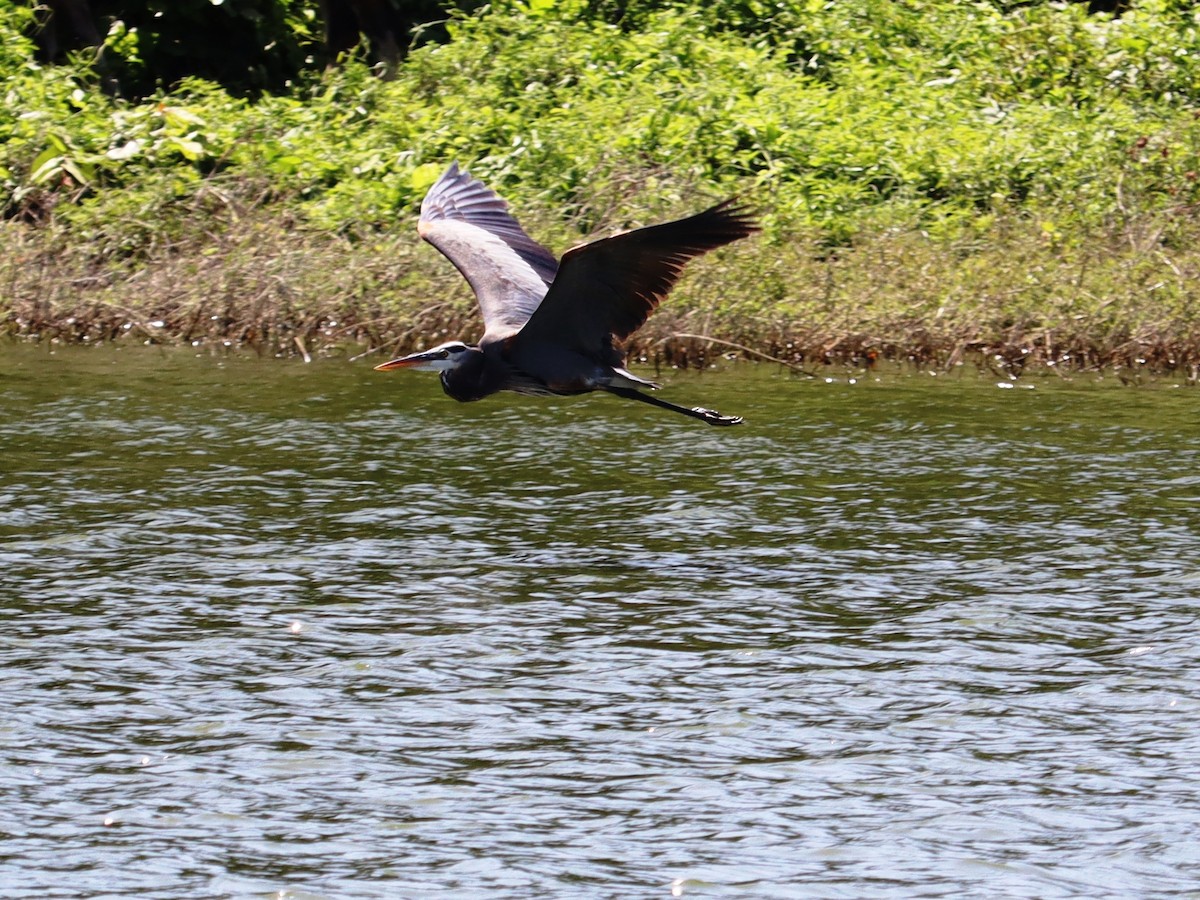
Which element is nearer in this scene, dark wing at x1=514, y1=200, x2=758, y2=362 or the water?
the water

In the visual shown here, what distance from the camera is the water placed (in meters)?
5.06

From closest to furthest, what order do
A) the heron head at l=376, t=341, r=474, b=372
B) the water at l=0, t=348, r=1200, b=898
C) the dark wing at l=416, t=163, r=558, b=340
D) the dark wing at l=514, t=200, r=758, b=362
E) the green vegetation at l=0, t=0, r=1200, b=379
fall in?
the water at l=0, t=348, r=1200, b=898 < the dark wing at l=514, t=200, r=758, b=362 < the heron head at l=376, t=341, r=474, b=372 < the dark wing at l=416, t=163, r=558, b=340 < the green vegetation at l=0, t=0, r=1200, b=379

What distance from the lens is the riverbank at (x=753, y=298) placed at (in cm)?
1333

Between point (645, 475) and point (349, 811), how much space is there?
485 centimetres

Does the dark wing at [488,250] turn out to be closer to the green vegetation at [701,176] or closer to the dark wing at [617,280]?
the dark wing at [617,280]

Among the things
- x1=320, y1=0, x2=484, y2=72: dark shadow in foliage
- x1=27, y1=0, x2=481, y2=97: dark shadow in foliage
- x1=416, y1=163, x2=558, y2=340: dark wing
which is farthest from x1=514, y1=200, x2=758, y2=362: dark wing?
x1=27, y1=0, x2=481, y2=97: dark shadow in foliage

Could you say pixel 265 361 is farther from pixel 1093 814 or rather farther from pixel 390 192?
pixel 1093 814

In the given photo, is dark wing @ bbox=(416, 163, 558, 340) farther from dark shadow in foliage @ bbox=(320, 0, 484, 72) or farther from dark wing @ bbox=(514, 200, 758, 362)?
dark shadow in foliage @ bbox=(320, 0, 484, 72)

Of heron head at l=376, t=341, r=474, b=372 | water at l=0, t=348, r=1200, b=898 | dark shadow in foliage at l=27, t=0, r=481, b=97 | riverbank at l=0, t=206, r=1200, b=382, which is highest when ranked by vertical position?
dark shadow in foliage at l=27, t=0, r=481, b=97

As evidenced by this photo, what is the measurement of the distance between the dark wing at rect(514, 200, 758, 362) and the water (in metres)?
0.90

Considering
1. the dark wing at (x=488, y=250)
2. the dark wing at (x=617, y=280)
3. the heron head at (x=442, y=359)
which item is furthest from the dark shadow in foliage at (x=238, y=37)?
the dark wing at (x=617, y=280)

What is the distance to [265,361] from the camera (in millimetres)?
13586

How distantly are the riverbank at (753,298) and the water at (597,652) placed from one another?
5.64 ft

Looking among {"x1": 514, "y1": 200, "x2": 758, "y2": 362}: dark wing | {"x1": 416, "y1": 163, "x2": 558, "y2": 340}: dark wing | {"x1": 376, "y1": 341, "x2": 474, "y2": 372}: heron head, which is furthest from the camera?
{"x1": 416, "y1": 163, "x2": 558, "y2": 340}: dark wing
